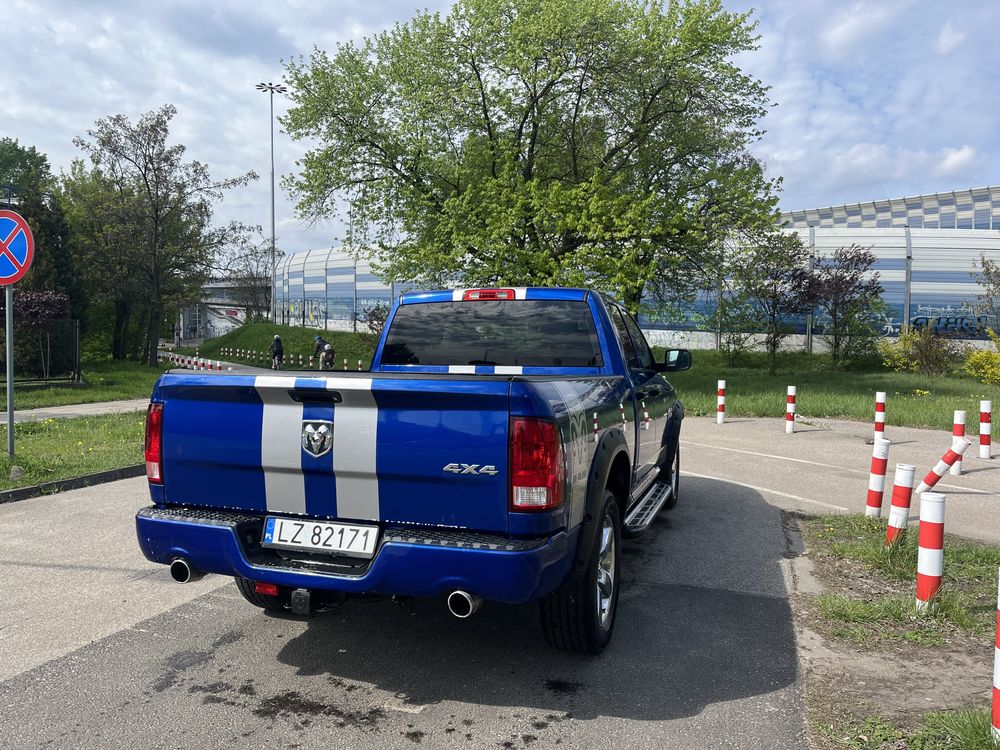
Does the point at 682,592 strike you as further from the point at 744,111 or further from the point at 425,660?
the point at 744,111

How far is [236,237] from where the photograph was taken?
33875 millimetres

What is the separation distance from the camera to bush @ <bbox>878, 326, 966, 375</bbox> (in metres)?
26.6

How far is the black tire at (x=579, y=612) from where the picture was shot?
3.60 metres

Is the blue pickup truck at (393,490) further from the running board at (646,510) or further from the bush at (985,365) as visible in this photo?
the bush at (985,365)

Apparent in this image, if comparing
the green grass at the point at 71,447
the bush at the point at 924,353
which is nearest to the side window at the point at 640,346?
the green grass at the point at 71,447

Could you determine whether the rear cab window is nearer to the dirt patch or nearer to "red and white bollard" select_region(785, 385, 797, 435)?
the dirt patch

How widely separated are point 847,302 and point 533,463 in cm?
3004

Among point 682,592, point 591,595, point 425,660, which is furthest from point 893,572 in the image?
point 425,660

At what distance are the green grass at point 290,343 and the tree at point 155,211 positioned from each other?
8.28 metres

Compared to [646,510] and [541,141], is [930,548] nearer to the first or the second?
[646,510]

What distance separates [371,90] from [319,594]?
72.2ft

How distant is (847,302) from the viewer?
97.3ft

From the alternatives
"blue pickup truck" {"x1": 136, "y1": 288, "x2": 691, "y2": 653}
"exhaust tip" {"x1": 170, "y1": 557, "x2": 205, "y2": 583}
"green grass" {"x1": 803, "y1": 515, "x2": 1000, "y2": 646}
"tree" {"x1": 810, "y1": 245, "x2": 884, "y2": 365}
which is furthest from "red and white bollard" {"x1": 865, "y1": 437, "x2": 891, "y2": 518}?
"tree" {"x1": 810, "y1": 245, "x2": 884, "y2": 365}


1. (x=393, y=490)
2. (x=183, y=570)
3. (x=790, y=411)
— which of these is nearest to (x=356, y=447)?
(x=393, y=490)
